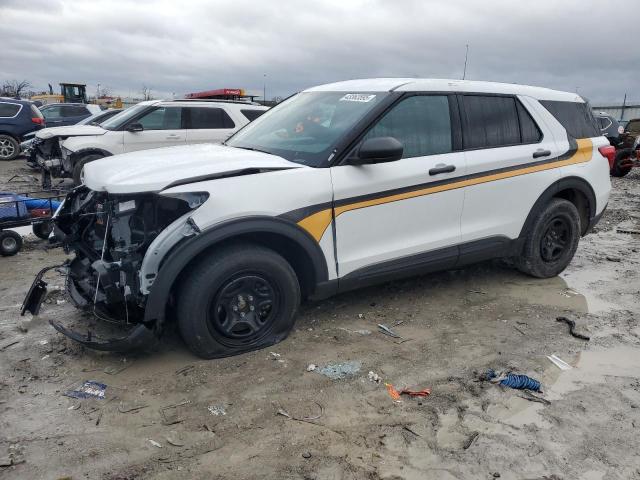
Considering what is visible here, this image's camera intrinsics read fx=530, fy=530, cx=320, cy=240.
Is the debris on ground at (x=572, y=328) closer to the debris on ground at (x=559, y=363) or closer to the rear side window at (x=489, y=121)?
the debris on ground at (x=559, y=363)

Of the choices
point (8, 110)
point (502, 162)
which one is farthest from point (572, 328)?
point (8, 110)

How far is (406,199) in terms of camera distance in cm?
396

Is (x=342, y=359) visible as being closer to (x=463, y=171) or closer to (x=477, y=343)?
(x=477, y=343)

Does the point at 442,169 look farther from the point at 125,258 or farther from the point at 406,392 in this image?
the point at 125,258

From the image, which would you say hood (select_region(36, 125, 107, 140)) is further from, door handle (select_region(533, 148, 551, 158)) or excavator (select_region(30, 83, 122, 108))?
excavator (select_region(30, 83, 122, 108))

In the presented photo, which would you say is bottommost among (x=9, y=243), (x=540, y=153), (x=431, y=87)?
(x=9, y=243)

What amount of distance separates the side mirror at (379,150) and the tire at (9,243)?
4110 mm

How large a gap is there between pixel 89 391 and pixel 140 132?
24.3 ft

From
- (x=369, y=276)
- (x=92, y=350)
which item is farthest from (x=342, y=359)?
(x=92, y=350)

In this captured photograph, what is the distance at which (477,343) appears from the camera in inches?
156

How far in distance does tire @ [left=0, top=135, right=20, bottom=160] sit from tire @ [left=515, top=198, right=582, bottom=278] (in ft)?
46.4

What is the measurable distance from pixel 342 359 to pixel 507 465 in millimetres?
1326

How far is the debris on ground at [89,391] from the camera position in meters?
3.13

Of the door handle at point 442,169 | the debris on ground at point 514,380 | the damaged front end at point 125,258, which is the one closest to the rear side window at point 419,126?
the door handle at point 442,169
